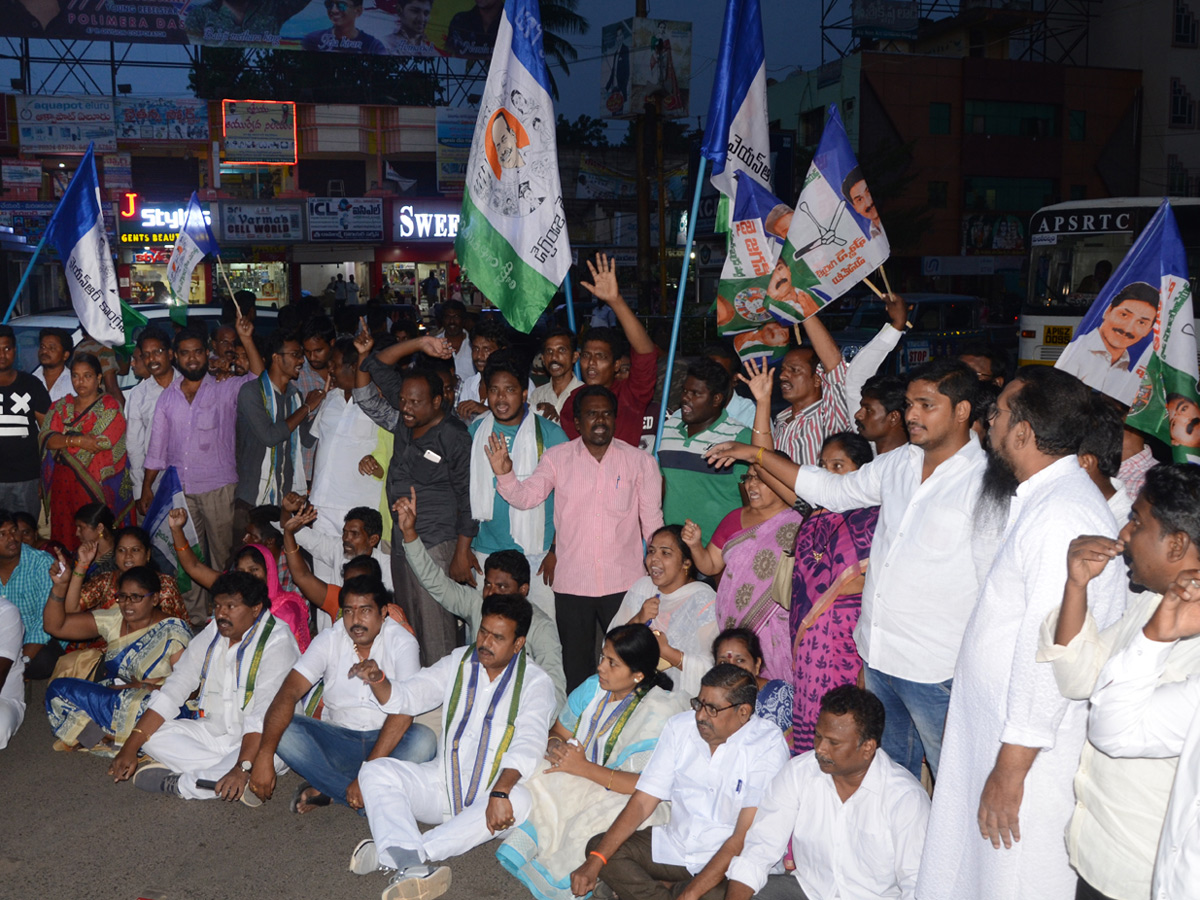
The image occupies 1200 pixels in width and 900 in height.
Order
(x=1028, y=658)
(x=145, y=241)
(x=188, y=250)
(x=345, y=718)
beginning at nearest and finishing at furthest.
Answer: (x=1028, y=658) < (x=345, y=718) < (x=188, y=250) < (x=145, y=241)

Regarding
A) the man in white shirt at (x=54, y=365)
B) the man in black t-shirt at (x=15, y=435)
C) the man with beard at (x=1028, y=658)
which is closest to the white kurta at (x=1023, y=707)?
the man with beard at (x=1028, y=658)

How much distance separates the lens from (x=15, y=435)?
24.1ft

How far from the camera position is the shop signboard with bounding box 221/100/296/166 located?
31.5 m

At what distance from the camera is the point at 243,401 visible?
717cm

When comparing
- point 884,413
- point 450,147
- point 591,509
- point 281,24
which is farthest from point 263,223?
point 884,413

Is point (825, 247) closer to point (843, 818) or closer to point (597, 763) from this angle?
point (597, 763)

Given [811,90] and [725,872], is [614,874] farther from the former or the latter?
[811,90]

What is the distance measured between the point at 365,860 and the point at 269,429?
11.4ft

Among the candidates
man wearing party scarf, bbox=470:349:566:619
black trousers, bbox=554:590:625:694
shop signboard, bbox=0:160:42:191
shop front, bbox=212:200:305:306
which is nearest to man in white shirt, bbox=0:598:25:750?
man wearing party scarf, bbox=470:349:566:619

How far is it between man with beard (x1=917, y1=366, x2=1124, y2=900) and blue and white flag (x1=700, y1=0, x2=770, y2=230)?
305 centimetres

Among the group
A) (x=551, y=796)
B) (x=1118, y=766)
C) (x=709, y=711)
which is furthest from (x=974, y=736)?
(x=551, y=796)

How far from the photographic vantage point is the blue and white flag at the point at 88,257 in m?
7.69

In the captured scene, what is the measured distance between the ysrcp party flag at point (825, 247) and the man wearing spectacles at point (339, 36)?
2517 centimetres

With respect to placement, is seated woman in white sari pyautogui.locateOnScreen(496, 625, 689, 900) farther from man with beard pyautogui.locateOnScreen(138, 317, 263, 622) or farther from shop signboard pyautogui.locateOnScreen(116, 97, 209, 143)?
shop signboard pyautogui.locateOnScreen(116, 97, 209, 143)
